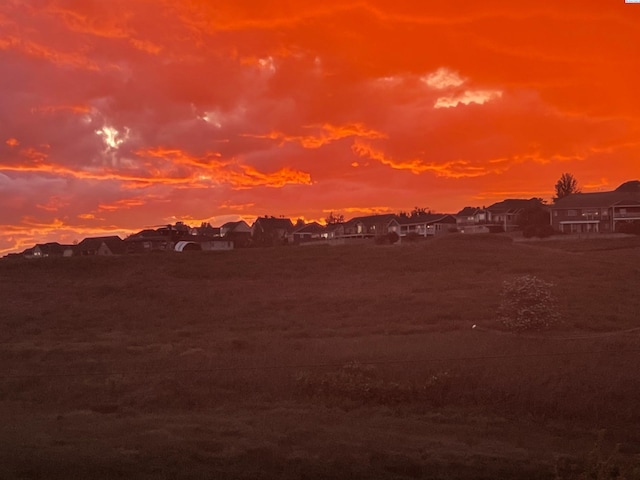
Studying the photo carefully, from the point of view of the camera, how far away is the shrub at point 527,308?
3106 centimetres

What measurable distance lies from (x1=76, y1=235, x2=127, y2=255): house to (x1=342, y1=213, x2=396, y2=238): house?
1449 inches

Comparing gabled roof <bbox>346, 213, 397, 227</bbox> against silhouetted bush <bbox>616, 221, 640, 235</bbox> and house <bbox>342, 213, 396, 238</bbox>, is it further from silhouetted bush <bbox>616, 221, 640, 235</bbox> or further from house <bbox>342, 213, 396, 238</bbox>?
silhouetted bush <bbox>616, 221, 640, 235</bbox>

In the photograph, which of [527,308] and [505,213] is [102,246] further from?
[527,308]

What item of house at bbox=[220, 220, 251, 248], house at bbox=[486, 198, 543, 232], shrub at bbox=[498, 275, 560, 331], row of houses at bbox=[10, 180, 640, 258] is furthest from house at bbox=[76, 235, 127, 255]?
shrub at bbox=[498, 275, 560, 331]

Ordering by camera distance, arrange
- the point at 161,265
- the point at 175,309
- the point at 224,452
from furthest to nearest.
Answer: the point at 161,265 < the point at 175,309 < the point at 224,452

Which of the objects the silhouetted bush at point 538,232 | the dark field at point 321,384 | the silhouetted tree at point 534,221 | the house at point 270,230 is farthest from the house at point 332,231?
the dark field at point 321,384

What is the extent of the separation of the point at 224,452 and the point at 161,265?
145ft

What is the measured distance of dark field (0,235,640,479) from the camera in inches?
713

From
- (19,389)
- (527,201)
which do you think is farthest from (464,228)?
(19,389)

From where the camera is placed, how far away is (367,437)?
19.8 metres

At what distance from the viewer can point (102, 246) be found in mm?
90250

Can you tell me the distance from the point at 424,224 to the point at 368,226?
1110 cm

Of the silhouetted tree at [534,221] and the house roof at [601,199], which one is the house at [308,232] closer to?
the silhouetted tree at [534,221]

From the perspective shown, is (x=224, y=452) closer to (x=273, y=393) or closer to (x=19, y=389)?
(x=273, y=393)
